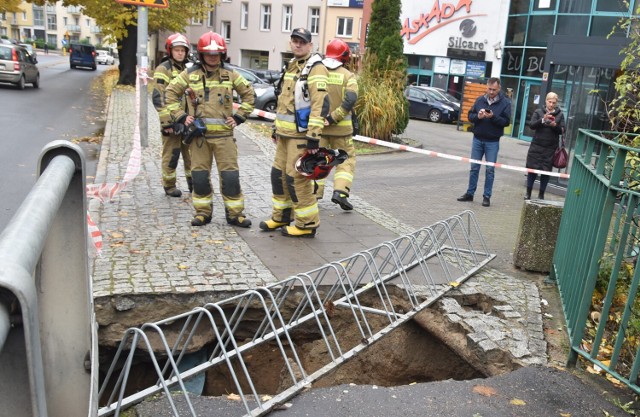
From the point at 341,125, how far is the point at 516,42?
18374 mm

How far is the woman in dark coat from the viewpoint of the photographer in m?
9.94

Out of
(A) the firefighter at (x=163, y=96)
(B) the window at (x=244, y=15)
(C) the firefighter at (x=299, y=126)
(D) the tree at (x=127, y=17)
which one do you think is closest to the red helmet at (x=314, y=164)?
(C) the firefighter at (x=299, y=126)

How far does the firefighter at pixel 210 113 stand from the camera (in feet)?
21.6

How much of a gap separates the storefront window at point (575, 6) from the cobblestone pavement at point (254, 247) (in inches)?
479

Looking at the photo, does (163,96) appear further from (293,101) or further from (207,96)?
(293,101)

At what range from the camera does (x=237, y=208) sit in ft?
22.8

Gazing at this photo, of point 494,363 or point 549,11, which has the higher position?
point 549,11

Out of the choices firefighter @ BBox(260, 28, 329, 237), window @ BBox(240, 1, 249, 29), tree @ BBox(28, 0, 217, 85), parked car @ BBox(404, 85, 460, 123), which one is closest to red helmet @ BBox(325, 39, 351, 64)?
firefighter @ BBox(260, 28, 329, 237)

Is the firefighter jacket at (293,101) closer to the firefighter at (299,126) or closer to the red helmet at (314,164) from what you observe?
the firefighter at (299,126)

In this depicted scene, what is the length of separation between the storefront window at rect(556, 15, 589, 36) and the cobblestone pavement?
12.0 m

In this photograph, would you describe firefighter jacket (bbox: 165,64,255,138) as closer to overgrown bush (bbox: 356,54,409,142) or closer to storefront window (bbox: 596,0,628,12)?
overgrown bush (bbox: 356,54,409,142)

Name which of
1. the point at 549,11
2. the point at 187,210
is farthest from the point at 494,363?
the point at 549,11

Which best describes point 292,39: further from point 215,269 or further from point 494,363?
point 494,363

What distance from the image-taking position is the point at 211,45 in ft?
21.0
